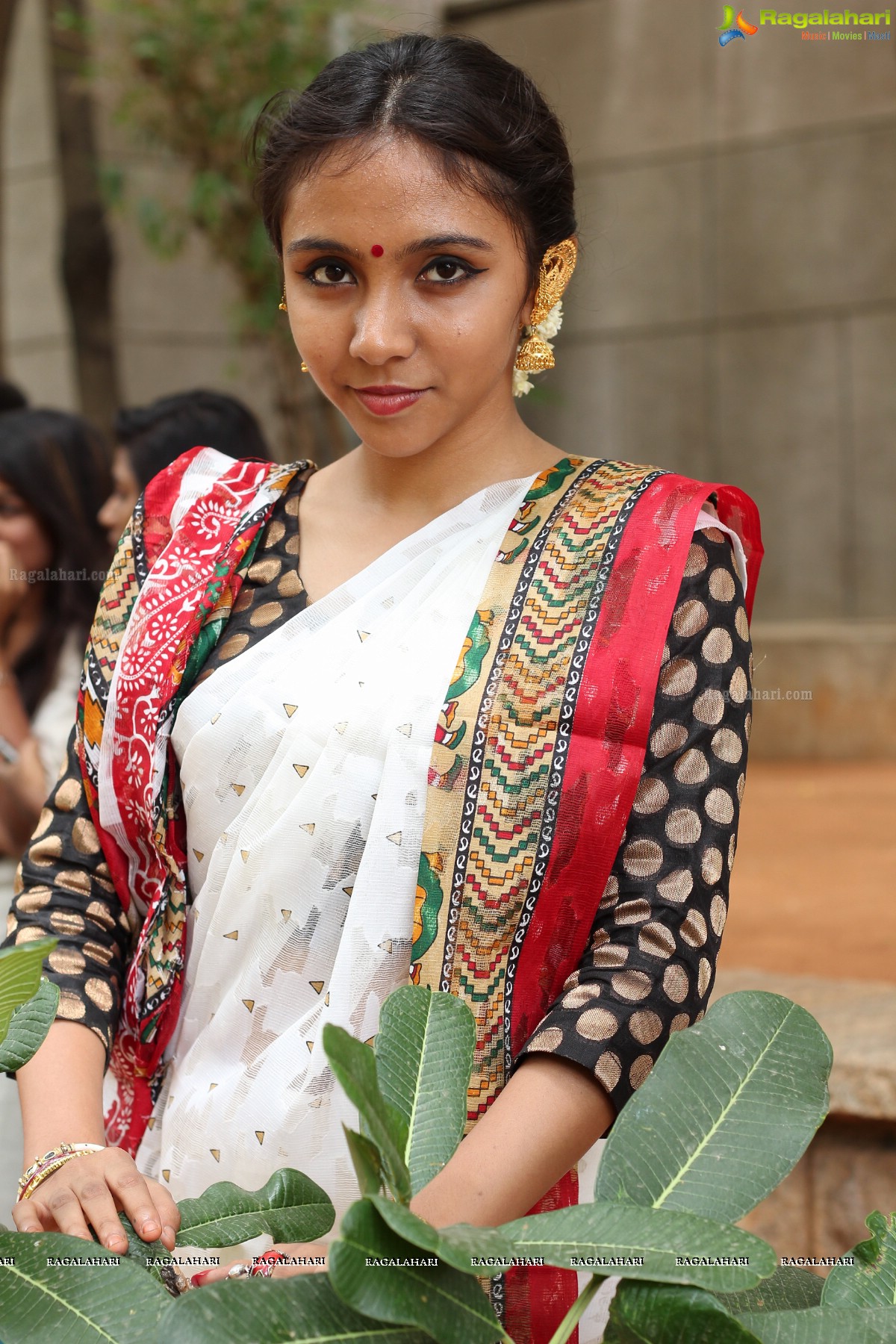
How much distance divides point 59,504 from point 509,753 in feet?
6.48

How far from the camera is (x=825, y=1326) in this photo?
551mm

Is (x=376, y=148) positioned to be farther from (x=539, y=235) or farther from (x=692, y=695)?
(x=692, y=695)

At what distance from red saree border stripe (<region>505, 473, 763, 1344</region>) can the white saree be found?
0.12 m

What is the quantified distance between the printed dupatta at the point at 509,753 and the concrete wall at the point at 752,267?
6.86m

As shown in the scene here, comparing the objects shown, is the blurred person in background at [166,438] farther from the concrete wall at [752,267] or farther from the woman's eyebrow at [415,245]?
the concrete wall at [752,267]

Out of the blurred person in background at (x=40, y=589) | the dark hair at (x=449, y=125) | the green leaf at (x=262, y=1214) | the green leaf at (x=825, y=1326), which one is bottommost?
the green leaf at (x=825, y=1326)

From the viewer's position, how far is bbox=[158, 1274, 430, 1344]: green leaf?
19.6 inches

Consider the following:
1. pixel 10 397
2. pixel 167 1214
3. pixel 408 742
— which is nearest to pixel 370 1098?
pixel 167 1214

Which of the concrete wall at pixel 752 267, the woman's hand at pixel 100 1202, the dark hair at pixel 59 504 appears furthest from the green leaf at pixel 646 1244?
the concrete wall at pixel 752 267

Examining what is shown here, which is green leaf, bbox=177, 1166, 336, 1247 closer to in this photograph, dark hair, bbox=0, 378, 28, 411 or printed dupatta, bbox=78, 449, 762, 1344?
printed dupatta, bbox=78, 449, 762, 1344

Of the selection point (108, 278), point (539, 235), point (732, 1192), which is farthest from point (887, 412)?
point (732, 1192)

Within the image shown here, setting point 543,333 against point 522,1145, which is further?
point 543,333

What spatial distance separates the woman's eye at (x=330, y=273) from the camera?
1.13 meters

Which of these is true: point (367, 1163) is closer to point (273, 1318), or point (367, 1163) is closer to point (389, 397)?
point (273, 1318)
